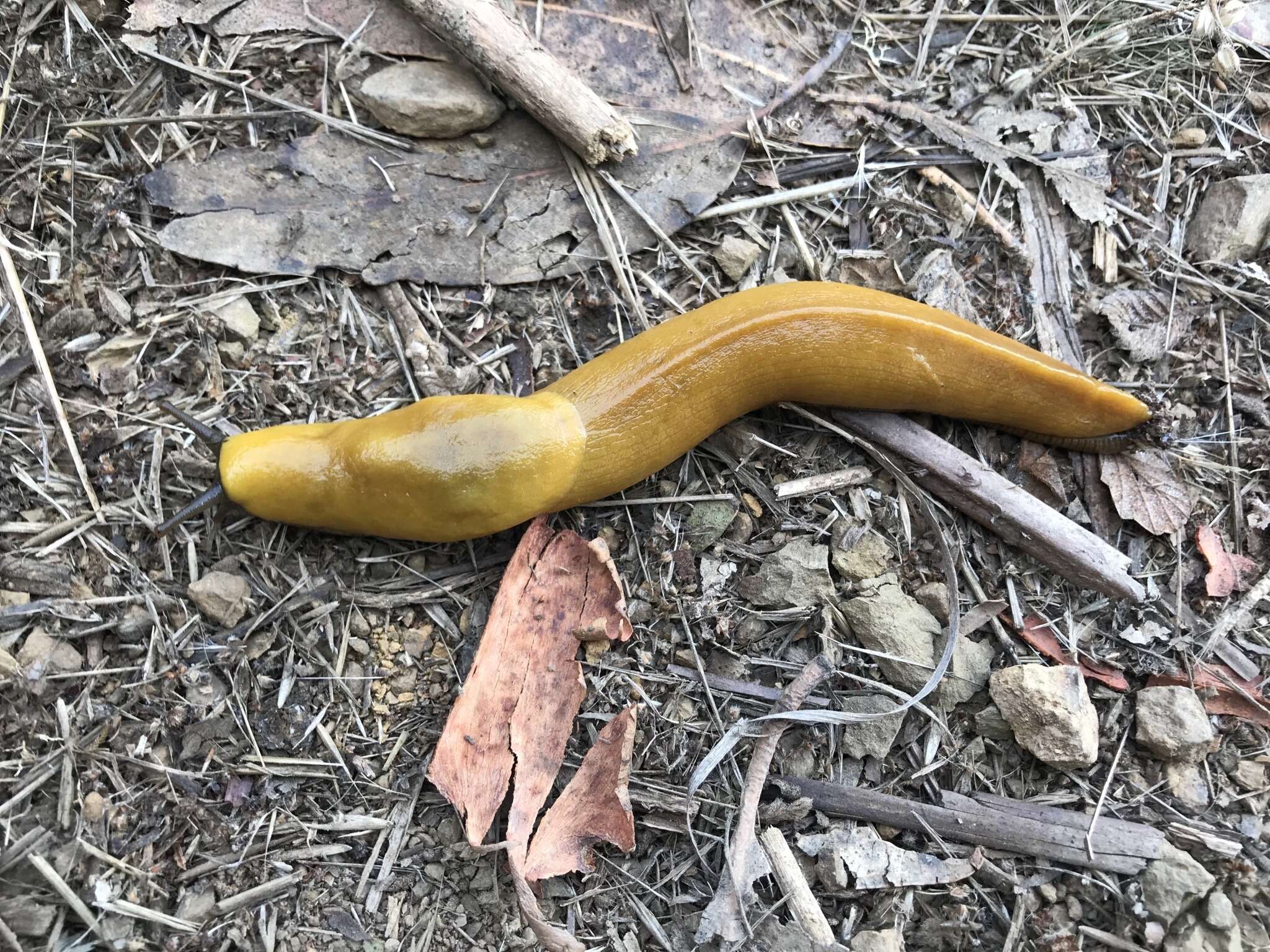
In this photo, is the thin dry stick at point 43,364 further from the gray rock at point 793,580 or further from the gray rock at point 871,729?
the gray rock at point 871,729

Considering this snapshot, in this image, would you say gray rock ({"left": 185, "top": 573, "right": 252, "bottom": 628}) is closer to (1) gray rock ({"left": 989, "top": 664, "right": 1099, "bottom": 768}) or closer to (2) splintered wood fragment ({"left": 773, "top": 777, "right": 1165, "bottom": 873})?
(2) splintered wood fragment ({"left": 773, "top": 777, "right": 1165, "bottom": 873})

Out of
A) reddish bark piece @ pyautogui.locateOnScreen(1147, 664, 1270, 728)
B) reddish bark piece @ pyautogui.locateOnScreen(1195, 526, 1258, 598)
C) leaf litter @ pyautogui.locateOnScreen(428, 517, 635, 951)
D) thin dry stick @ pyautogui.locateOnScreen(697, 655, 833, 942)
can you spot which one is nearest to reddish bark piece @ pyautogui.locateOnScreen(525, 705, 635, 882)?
leaf litter @ pyautogui.locateOnScreen(428, 517, 635, 951)

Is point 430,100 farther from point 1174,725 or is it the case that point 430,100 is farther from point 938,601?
point 1174,725

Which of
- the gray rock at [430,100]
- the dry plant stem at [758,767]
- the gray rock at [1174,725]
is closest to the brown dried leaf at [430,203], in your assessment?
the gray rock at [430,100]

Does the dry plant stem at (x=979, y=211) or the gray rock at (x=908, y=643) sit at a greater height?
the dry plant stem at (x=979, y=211)

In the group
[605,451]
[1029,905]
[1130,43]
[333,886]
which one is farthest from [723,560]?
[1130,43]

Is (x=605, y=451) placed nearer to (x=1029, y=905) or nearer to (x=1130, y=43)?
(x=1029, y=905)
